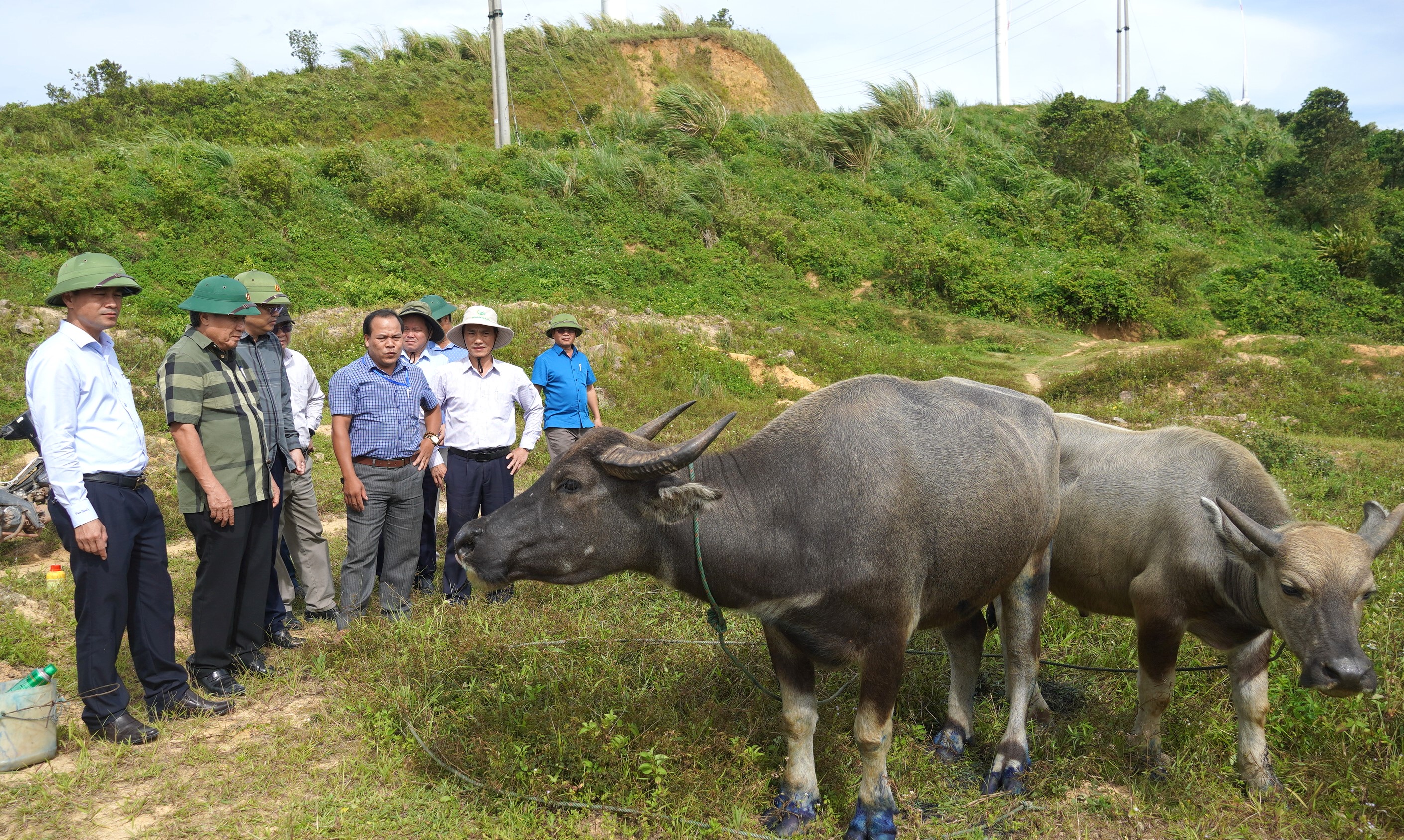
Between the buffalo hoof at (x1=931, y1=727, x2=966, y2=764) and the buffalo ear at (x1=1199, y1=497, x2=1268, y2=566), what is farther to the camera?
the buffalo hoof at (x1=931, y1=727, x2=966, y2=764)

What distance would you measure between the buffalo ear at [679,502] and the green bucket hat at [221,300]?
8.07ft

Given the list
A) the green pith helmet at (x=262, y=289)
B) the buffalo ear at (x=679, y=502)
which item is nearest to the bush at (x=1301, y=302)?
the buffalo ear at (x=679, y=502)

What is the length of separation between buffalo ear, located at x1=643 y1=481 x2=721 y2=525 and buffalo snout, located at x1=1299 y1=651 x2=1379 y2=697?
2255mm

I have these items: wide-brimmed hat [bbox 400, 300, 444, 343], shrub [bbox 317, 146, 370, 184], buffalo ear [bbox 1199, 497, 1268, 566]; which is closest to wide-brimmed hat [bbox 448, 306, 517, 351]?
wide-brimmed hat [bbox 400, 300, 444, 343]

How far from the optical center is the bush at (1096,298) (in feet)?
62.4

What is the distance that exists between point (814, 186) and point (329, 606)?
19.6 meters

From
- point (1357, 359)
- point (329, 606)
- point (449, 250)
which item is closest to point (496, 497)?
point (329, 606)

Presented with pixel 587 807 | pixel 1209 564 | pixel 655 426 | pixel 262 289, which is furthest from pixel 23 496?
pixel 1209 564

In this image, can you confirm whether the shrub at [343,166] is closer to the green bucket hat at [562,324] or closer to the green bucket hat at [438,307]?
the green bucket hat at [438,307]

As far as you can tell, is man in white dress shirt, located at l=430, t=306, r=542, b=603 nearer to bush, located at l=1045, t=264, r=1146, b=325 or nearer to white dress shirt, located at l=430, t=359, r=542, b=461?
white dress shirt, located at l=430, t=359, r=542, b=461

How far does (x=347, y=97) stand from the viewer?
2452 cm

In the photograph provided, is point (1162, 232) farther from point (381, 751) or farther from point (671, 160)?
point (381, 751)

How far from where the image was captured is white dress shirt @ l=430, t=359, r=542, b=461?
570 cm

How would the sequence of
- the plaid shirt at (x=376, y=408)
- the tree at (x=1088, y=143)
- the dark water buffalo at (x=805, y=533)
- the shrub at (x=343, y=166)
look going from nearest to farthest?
the dark water buffalo at (x=805, y=533), the plaid shirt at (x=376, y=408), the shrub at (x=343, y=166), the tree at (x=1088, y=143)
